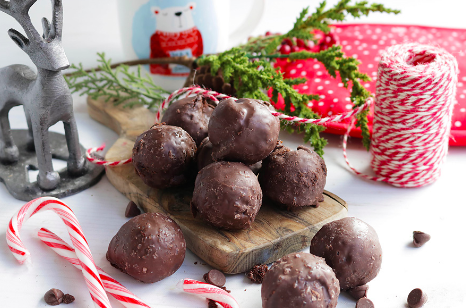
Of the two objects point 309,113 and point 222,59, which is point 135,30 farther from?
point 309,113

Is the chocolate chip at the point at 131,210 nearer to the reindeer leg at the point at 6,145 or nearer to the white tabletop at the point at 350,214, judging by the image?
the white tabletop at the point at 350,214

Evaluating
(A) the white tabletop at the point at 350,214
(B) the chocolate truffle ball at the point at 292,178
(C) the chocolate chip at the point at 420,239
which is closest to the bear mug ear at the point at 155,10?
(A) the white tabletop at the point at 350,214

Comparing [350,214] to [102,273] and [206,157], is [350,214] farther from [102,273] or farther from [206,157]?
[102,273]

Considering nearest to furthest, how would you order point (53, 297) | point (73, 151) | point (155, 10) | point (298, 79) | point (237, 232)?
1. point (53, 297)
2. point (237, 232)
3. point (73, 151)
4. point (298, 79)
5. point (155, 10)

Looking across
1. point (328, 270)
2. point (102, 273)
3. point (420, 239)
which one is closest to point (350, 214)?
point (420, 239)

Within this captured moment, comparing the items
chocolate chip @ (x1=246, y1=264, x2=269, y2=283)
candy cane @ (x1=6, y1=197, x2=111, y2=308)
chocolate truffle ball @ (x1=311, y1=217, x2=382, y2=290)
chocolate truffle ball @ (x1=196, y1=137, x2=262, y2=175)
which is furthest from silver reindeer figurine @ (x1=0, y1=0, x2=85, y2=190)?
chocolate truffle ball @ (x1=311, y1=217, x2=382, y2=290)

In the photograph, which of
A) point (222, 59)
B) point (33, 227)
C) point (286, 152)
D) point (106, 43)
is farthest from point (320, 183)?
point (106, 43)
